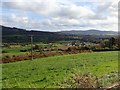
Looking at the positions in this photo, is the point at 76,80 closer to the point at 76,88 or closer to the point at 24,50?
the point at 76,88

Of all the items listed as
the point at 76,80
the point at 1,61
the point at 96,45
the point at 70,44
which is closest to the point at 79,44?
the point at 70,44

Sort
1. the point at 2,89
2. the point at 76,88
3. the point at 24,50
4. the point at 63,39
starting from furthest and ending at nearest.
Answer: the point at 63,39
the point at 24,50
the point at 2,89
the point at 76,88

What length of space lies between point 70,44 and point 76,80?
110ft

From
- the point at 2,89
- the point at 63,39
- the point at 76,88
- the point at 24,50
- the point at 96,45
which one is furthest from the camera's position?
the point at 96,45

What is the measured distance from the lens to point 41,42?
124 feet

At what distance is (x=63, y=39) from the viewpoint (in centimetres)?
4019

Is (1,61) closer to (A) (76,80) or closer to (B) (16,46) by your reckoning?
(B) (16,46)

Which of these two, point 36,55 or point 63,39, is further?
point 63,39

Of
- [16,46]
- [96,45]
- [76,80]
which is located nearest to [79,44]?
[96,45]

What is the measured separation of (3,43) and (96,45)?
16814 millimetres

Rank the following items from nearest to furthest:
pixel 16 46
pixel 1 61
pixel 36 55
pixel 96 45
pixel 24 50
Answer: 1. pixel 1 61
2. pixel 36 55
3. pixel 24 50
4. pixel 16 46
5. pixel 96 45

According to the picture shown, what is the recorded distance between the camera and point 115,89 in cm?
843

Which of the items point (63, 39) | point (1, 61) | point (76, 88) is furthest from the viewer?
point (63, 39)

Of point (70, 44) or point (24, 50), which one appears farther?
point (70, 44)
